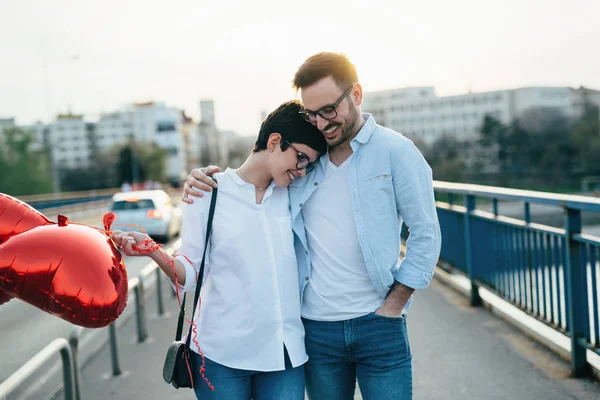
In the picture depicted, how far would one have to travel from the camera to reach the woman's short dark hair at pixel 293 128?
8.20 ft

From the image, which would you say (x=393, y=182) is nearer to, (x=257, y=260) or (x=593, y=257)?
(x=257, y=260)

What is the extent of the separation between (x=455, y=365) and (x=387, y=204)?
103 inches

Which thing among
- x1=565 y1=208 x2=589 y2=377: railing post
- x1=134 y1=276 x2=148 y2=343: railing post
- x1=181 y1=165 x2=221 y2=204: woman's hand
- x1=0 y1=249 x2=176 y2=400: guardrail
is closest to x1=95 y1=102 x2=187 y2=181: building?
x1=134 y1=276 x2=148 y2=343: railing post

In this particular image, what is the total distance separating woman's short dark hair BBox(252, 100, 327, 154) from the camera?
8.20 feet

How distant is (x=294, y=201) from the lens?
2.59m

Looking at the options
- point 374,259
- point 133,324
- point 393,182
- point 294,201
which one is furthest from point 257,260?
point 133,324

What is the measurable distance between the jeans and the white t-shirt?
0.25m

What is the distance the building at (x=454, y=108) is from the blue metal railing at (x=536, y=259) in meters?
116

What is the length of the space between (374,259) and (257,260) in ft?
1.44

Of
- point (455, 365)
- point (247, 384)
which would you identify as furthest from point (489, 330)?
point (247, 384)

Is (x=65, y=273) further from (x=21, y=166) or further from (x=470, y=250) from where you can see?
(x=21, y=166)

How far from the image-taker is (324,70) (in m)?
2.46

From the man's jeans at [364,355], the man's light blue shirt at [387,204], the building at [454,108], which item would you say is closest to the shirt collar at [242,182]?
the man's light blue shirt at [387,204]

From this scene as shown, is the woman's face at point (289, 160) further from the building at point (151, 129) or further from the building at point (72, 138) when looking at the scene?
the building at point (72, 138)
